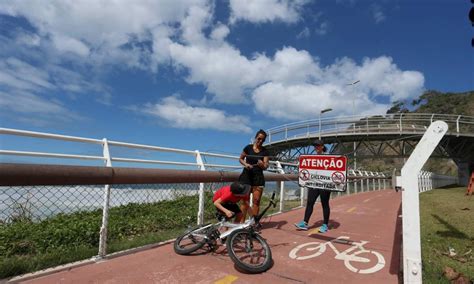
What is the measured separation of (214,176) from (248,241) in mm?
2439

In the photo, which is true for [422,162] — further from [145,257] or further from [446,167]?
[446,167]

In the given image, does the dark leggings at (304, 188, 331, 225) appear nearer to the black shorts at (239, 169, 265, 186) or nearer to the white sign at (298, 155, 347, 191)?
the white sign at (298, 155, 347, 191)

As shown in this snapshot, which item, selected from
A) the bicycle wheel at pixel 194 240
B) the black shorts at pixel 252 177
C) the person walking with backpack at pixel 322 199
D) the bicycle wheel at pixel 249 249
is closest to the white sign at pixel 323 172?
the person walking with backpack at pixel 322 199

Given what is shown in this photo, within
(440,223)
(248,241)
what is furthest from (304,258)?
(440,223)

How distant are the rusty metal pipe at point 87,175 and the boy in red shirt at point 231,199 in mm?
1005

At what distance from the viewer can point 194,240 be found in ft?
18.5

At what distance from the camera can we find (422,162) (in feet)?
13.0

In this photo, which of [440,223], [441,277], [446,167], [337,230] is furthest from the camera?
[446,167]

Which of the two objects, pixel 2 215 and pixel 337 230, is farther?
pixel 337 230

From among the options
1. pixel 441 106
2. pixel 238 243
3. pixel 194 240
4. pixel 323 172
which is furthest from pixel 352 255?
pixel 441 106

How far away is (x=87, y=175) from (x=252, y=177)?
3331 mm

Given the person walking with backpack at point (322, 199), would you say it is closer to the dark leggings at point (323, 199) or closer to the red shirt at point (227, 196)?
the dark leggings at point (323, 199)

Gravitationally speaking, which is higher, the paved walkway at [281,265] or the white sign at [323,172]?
the white sign at [323,172]

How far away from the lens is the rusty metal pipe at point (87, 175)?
3.80 metres
